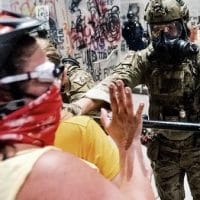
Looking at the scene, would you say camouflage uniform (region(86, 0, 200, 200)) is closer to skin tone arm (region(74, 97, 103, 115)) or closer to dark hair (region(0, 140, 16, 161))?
skin tone arm (region(74, 97, 103, 115))

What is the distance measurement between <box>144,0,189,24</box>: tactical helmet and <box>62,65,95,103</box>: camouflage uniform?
1.83 ft

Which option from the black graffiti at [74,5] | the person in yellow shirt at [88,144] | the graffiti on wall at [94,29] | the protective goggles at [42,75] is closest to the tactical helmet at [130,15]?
the graffiti on wall at [94,29]

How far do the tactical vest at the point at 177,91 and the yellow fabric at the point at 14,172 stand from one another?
1.92 meters

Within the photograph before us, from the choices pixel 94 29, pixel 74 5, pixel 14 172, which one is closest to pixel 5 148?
pixel 14 172

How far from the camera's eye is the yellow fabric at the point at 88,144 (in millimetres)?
1410

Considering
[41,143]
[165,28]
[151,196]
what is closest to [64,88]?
[165,28]

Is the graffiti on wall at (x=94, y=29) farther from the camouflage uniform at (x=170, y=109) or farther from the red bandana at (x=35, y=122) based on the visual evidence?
the red bandana at (x=35, y=122)

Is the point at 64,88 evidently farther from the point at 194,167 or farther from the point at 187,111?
the point at 194,167

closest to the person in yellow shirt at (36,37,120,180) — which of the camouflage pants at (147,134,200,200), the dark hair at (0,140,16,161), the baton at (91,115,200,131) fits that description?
the baton at (91,115,200,131)

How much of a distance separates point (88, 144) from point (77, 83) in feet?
4.75

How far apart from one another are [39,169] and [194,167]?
2101 millimetres

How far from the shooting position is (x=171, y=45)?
2.64 metres

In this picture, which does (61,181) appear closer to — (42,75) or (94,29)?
(42,75)

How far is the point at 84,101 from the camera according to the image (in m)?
2.37
